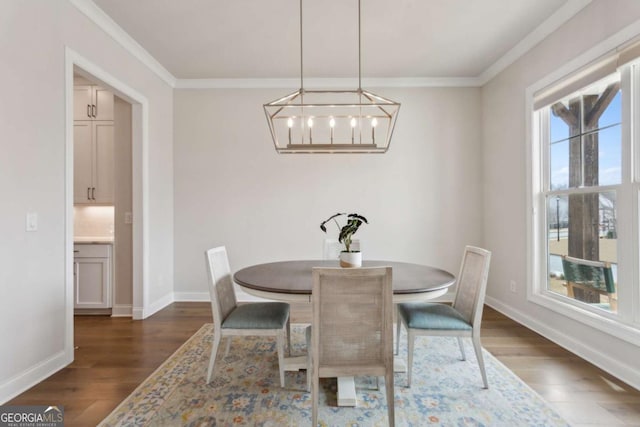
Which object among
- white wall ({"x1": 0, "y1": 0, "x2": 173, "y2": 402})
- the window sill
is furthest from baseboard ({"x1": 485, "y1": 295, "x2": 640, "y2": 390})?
white wall ({"x1": 0, "y1": 0, "x2": 173, "y2": 402})

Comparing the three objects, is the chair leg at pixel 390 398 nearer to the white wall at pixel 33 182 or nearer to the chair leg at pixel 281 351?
the chair leg at pixel 281 351

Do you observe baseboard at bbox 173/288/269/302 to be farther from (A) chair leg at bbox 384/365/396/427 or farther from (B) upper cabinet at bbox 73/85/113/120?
(A) chair leg at bbox 384/365/396/427

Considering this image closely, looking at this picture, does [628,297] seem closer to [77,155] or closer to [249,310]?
[249,310]

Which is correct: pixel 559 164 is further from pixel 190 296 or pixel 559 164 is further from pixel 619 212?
pixel 190 296

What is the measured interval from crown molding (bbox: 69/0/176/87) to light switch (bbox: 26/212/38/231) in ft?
5.46

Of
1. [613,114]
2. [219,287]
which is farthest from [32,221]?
[613,114]

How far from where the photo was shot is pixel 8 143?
79.6 inches

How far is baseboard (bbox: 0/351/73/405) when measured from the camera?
6.50ft

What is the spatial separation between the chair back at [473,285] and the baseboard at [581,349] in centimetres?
104

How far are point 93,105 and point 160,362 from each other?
306 centimetres

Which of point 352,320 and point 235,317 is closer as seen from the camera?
point 352,320

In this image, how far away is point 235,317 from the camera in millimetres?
2205

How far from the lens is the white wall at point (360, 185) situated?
4.18 metres

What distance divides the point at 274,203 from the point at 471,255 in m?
2.53
